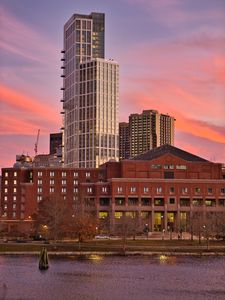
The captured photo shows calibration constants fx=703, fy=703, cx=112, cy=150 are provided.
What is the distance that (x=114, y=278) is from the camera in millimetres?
93562

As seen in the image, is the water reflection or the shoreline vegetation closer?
the water reflection

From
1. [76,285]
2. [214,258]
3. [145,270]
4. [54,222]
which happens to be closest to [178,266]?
[145,270]

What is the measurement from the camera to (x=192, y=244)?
14900 centimetres

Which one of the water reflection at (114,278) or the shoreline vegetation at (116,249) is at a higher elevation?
the shoreline vegetation at (116,249)

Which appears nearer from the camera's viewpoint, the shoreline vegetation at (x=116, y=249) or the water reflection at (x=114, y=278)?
the water reflection at (x=114, y=278)

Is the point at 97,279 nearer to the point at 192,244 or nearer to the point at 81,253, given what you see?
the point at 81,253

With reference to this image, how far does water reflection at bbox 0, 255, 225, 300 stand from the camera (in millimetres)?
79250

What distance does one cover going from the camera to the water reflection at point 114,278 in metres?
79.2

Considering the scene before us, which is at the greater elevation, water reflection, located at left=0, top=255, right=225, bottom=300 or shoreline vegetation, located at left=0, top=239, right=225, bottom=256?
shoreline vegetation, located at left=0, top=239, right=225, bottom=256

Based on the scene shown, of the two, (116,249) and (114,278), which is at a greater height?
(116,249)

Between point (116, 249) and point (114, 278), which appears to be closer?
point (114, 278)

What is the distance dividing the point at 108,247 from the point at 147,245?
1100cm

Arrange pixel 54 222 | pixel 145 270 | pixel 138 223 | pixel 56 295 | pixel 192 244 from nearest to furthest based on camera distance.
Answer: pixel 56 295
pixel 145 270
pixel 192 244
pixel 54 222
pixel 138 223

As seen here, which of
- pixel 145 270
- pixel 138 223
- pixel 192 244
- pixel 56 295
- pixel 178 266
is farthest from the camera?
pixel 138 223
